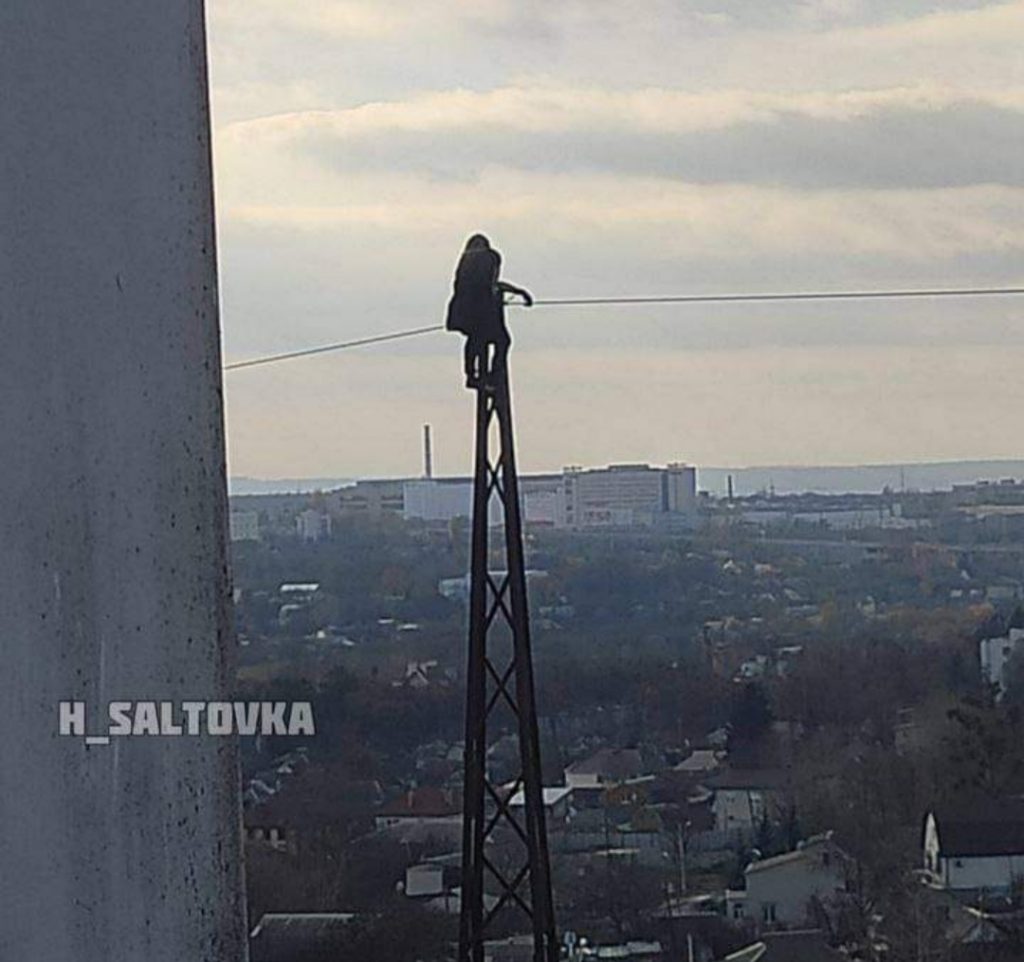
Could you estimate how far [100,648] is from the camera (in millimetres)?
396

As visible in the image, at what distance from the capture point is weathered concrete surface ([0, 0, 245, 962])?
1.29ft

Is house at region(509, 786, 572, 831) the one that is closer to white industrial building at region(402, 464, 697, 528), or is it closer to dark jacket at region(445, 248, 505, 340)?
white industrial building at region(402, 464, 697, 528)

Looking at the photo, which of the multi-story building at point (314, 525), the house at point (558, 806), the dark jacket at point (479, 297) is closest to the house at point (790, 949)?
the house at point (558, 806)

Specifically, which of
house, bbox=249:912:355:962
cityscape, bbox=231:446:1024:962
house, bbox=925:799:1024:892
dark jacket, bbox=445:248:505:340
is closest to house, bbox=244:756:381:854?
cityscape, bbox=231:446:1024:962

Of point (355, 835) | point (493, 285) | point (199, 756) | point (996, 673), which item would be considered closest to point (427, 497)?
point (355, 835)

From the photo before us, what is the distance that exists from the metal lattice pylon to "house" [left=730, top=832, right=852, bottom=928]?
50.7 inches

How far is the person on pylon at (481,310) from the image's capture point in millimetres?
3281

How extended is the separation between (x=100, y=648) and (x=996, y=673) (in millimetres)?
5785

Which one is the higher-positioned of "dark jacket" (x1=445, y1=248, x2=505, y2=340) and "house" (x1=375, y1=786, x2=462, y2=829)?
"dark jacket" (x1=445, y1=248, x2=505, y2=340)

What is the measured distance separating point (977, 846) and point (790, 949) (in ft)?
2.41

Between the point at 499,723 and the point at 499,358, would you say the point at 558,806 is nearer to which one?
the point at 499,723

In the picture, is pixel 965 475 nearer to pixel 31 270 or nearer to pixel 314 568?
pixel 314 568

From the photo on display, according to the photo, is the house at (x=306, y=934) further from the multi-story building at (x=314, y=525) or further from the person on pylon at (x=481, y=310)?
the person on pylon at (x=481, y=310)

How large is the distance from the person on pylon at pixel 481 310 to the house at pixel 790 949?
215cm
